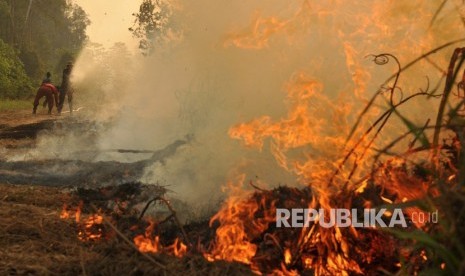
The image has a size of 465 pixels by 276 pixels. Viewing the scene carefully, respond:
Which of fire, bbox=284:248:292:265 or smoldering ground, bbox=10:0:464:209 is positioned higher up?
smoldering ground, bbox=10:0:464:209

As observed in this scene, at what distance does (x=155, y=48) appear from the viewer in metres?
12.6

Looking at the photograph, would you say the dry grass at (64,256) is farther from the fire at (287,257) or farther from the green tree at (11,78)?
the green tree at (11,78)

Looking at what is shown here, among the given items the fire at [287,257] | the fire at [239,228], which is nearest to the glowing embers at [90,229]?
the fire at [239,228]

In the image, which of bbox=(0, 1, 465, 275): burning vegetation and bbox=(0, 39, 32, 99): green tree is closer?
bbox=(0, 1, 465, 275): burning vegetation

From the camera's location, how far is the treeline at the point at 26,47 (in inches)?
1050

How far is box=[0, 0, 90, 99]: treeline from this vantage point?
87.5 ft

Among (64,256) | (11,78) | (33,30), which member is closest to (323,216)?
(64,256)

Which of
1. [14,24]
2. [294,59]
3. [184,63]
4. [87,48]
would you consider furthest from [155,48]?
[87,48]

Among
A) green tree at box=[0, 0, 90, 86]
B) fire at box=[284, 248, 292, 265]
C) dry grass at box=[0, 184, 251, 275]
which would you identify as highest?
green tree at box=[0, 0, 90, 86]

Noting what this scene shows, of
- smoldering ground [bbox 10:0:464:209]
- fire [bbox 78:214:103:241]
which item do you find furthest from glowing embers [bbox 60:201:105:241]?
smoldering ground [bbox 10:0:464:209]

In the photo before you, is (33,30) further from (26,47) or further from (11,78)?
(11,78)

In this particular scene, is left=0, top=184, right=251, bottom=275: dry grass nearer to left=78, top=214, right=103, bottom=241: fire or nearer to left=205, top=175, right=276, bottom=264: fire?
left=78, top=214, right=103, bottom=241: fire

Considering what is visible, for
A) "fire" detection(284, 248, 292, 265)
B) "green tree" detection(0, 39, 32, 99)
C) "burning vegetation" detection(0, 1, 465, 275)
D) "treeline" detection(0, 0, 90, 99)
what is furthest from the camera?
"treeline" detection(0, 0, 90, 99)

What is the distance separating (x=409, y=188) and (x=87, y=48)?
63.4 meters
